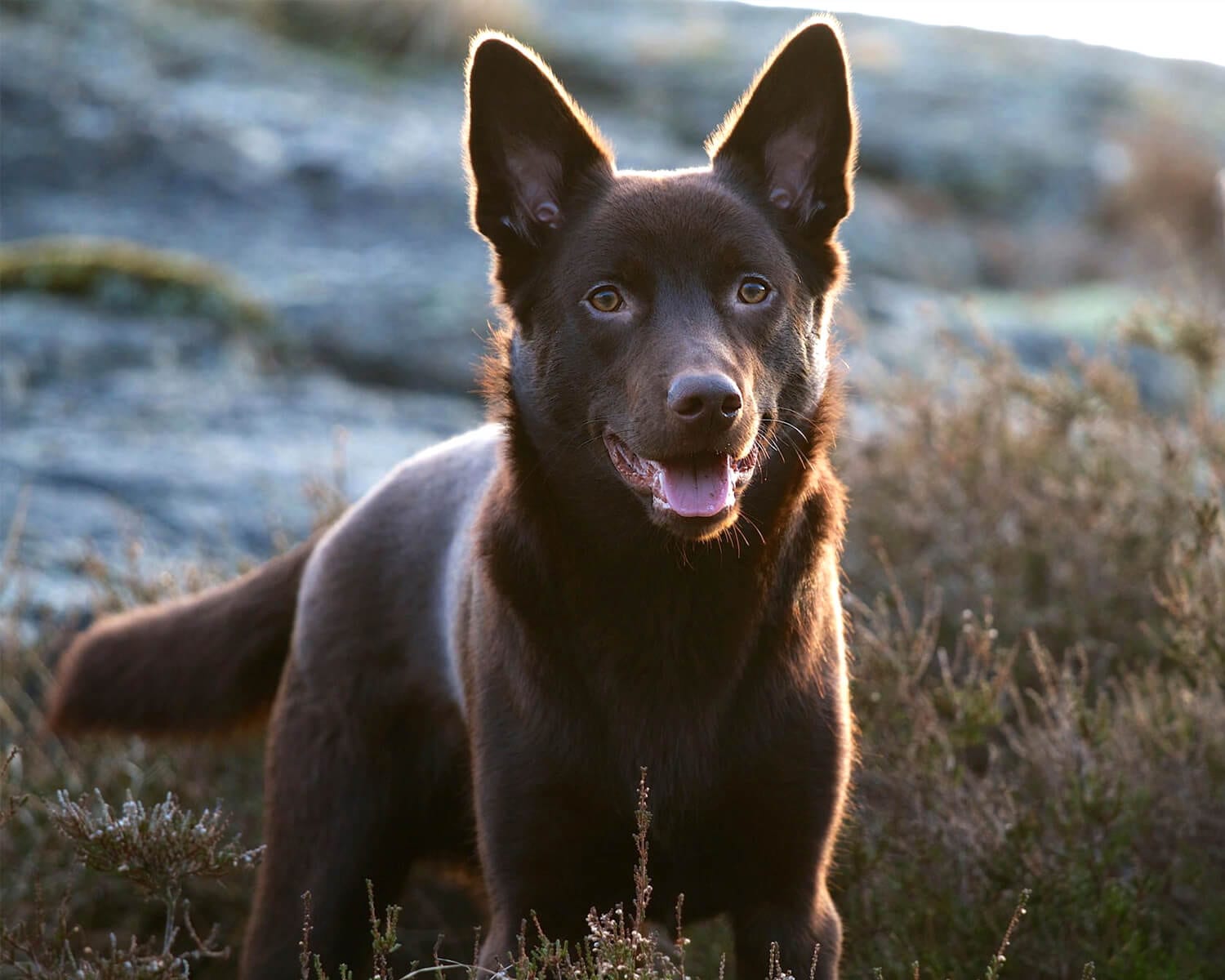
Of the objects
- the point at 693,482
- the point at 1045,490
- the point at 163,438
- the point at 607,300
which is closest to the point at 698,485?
the point at 693,482

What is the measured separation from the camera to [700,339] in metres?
2.94

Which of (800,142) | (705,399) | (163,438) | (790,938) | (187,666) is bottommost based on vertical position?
(163,438)

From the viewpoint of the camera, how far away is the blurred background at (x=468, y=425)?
3.82 m

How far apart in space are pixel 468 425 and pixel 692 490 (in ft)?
14.1

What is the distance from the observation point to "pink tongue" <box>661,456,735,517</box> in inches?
115

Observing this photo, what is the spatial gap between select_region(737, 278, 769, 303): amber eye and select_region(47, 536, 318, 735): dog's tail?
1711mm

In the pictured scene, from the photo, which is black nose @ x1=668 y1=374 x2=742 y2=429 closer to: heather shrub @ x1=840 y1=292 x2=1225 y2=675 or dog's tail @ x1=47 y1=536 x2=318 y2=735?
dog's tail @ x1=47 y1=536 x2=318 y2=735

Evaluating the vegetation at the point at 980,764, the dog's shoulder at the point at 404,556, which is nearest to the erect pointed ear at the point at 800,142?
the dog's shoulder at the point at 404,556

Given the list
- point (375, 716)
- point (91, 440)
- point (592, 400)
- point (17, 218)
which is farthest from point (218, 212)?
point (592, 400)

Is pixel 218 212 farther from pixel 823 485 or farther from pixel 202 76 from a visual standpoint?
pixel 823 485

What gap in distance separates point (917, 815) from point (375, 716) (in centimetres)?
145

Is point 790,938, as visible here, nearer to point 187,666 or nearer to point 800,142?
point 800,142

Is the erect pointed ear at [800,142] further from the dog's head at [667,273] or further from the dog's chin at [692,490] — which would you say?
the dog's chin at [692,490]

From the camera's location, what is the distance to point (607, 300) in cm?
312
